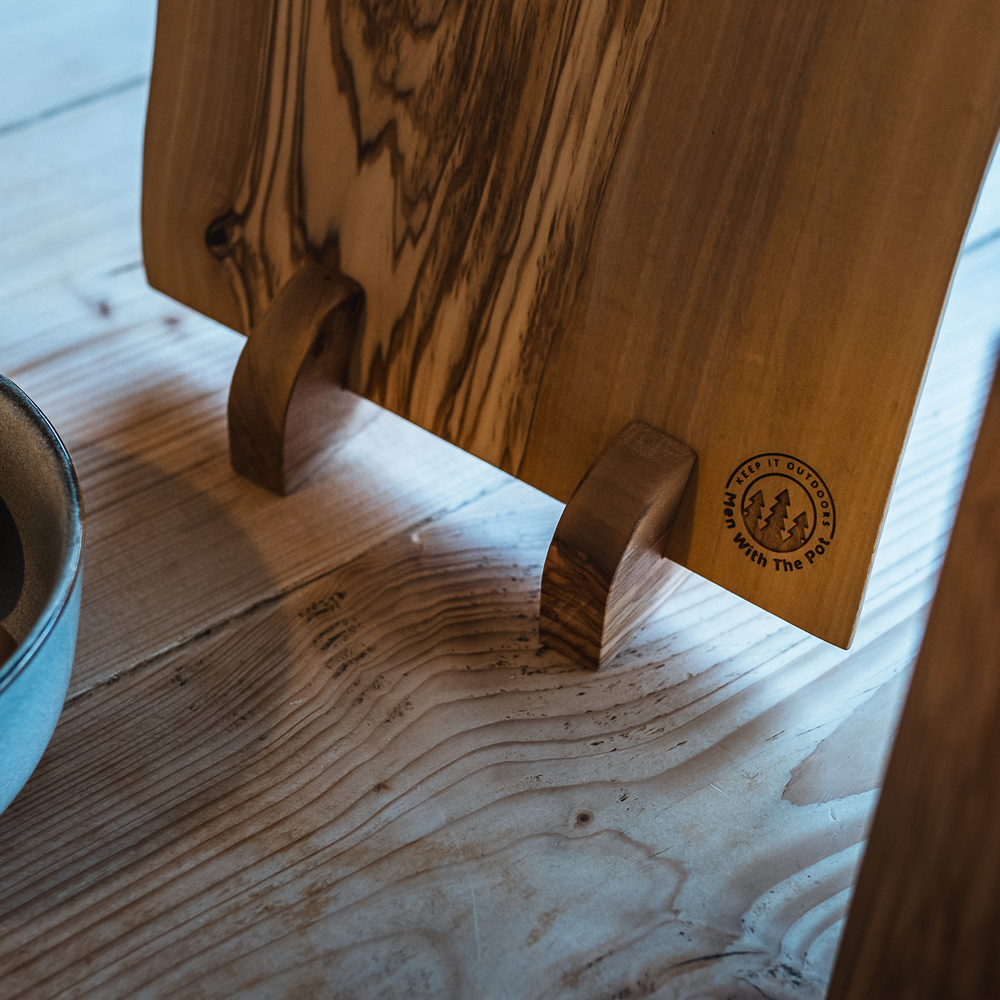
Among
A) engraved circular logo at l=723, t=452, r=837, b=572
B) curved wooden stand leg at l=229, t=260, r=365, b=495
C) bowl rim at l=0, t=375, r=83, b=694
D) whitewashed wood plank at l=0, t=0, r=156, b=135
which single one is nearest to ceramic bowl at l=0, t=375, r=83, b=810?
bowl rim at l=0, t=375, r=83, b=694

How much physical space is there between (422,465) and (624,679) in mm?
161

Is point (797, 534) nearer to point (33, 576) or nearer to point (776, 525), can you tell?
point (776, 525)

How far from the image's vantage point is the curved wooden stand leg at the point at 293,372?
1.63 feet

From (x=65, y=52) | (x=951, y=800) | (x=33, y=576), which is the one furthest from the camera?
(x=65, y=52)

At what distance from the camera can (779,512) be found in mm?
434

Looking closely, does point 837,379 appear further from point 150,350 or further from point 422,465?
point 150,350

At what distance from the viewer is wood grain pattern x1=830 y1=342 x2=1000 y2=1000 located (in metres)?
0.25

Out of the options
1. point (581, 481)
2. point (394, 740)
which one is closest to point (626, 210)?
point (581, 481)

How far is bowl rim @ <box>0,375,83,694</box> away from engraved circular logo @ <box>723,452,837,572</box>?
24 centimetres

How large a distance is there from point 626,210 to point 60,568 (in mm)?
243

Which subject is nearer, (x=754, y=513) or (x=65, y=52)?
(x=754, y=513)

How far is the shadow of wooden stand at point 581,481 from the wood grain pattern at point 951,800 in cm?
18

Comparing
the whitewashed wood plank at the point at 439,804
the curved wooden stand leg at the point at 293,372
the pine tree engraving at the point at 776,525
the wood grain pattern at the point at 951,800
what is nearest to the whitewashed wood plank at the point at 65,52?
the curved wooden stand leg at the point at 293,372

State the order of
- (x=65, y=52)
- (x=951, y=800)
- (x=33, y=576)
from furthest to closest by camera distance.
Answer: (x=65, y=52), (x=33, y=576), (x=951, y=800)
